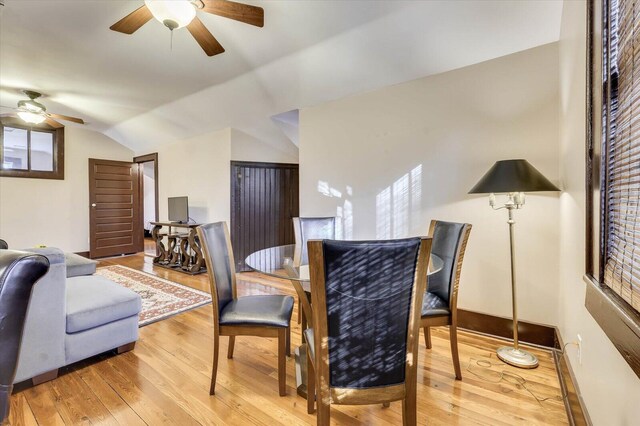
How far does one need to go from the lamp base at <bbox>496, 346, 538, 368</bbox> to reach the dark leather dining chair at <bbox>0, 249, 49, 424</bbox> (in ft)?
8.58

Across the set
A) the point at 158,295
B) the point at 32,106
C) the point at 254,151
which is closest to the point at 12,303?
the point at 158,295

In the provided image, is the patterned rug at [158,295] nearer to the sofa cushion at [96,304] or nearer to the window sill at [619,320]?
the sofa cushion at [96,304]

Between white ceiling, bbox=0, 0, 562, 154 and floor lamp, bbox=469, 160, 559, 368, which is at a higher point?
white ceiling, bbox=0, 0, 562, 154

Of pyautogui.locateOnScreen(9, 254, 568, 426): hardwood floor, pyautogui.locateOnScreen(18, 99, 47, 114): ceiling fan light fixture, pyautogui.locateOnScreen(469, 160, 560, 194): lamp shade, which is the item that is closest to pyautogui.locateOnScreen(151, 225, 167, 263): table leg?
pyautogui.locateOnScreen(18, 99, 47, 114): ceiling fan light fixture

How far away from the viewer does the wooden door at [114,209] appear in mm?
6035

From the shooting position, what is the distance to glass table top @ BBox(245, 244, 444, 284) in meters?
1.71

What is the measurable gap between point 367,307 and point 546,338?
209cm

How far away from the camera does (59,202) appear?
Result: 564 centimetres

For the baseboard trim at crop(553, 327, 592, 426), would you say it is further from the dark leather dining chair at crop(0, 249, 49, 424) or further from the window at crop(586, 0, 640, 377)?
the dark leather dining chair at crop(0, 249, 49, 424)

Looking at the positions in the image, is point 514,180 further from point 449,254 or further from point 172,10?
point 172,10

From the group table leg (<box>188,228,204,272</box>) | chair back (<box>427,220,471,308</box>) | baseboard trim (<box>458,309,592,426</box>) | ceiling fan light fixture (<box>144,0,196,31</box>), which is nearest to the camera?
baseboard trim (<box>458,309,592,426</box>)

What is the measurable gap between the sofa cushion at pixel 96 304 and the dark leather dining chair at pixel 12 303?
1428 mm

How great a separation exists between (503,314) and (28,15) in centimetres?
476

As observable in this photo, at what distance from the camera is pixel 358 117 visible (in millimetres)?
3344
